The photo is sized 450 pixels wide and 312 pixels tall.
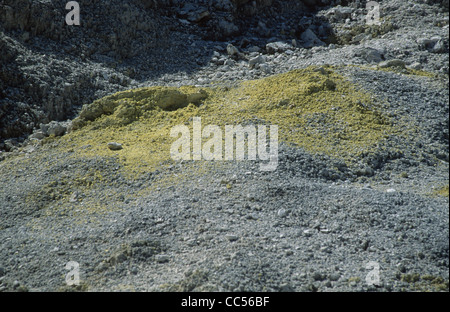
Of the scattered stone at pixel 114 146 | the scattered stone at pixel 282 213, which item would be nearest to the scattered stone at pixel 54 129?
the scattered stone at pixel 114 146

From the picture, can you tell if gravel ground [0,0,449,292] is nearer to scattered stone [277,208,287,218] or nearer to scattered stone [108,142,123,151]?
scattered stone [277,208,287,218]

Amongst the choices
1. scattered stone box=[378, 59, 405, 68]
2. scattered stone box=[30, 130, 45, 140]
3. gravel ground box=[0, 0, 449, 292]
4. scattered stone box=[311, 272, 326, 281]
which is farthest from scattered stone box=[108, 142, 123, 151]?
scattered stone box=[378, 59, 405, 68]

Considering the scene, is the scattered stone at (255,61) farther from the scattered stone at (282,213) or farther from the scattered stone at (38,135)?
the scattered stone at (282,213)

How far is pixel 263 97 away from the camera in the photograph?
25.2 ft

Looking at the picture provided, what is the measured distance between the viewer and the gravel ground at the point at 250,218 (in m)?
4.47

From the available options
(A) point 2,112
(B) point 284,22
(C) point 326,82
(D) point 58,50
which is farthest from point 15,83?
(B) point 284,22

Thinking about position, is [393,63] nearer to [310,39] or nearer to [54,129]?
[310,39]

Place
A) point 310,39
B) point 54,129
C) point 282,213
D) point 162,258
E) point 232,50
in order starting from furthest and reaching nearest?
point 310,39, point 232,50, point 54,129, point 282,213, point 162,258

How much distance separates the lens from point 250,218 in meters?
5.29

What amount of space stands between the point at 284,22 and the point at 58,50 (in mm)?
6178

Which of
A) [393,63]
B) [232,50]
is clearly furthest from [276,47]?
[393,63]

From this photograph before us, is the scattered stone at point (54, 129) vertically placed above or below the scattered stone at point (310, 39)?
below

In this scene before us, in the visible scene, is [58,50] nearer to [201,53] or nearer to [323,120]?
[201,53]

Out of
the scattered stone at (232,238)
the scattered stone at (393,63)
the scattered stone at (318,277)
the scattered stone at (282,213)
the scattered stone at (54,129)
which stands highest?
the scattered stone at (393,63)
